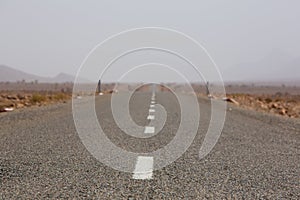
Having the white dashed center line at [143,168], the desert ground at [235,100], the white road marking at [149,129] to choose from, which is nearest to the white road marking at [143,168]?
the white dashed center line at [143,168]

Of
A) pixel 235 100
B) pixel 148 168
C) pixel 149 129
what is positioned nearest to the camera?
pixel 148 168

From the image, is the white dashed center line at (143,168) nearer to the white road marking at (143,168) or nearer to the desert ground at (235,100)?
the white road marking at (143,168)

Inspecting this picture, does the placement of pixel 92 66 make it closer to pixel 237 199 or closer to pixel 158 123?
pixel 237 199

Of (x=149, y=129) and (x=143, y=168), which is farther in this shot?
(x=149, y=129)

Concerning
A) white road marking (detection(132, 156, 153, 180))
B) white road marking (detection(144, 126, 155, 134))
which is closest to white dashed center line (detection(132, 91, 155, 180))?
white road marking (detection(132, 156, 153, 180))

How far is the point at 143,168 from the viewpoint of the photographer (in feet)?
14.4

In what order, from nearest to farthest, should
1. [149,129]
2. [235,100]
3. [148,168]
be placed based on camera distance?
[148,168]
[149,129]
[235,100]

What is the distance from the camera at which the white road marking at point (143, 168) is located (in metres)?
4.01

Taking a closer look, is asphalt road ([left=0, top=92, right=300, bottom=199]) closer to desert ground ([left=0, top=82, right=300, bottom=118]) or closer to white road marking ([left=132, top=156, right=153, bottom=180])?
white road marking ([left=132, top=156, right=153, bottom=180])

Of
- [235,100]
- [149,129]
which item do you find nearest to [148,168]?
[149,129]

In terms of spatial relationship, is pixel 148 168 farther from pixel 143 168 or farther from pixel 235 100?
pixel 235 100

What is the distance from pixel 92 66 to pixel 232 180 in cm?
284

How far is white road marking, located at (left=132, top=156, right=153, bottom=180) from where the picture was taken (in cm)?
401

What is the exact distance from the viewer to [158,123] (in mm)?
8922
